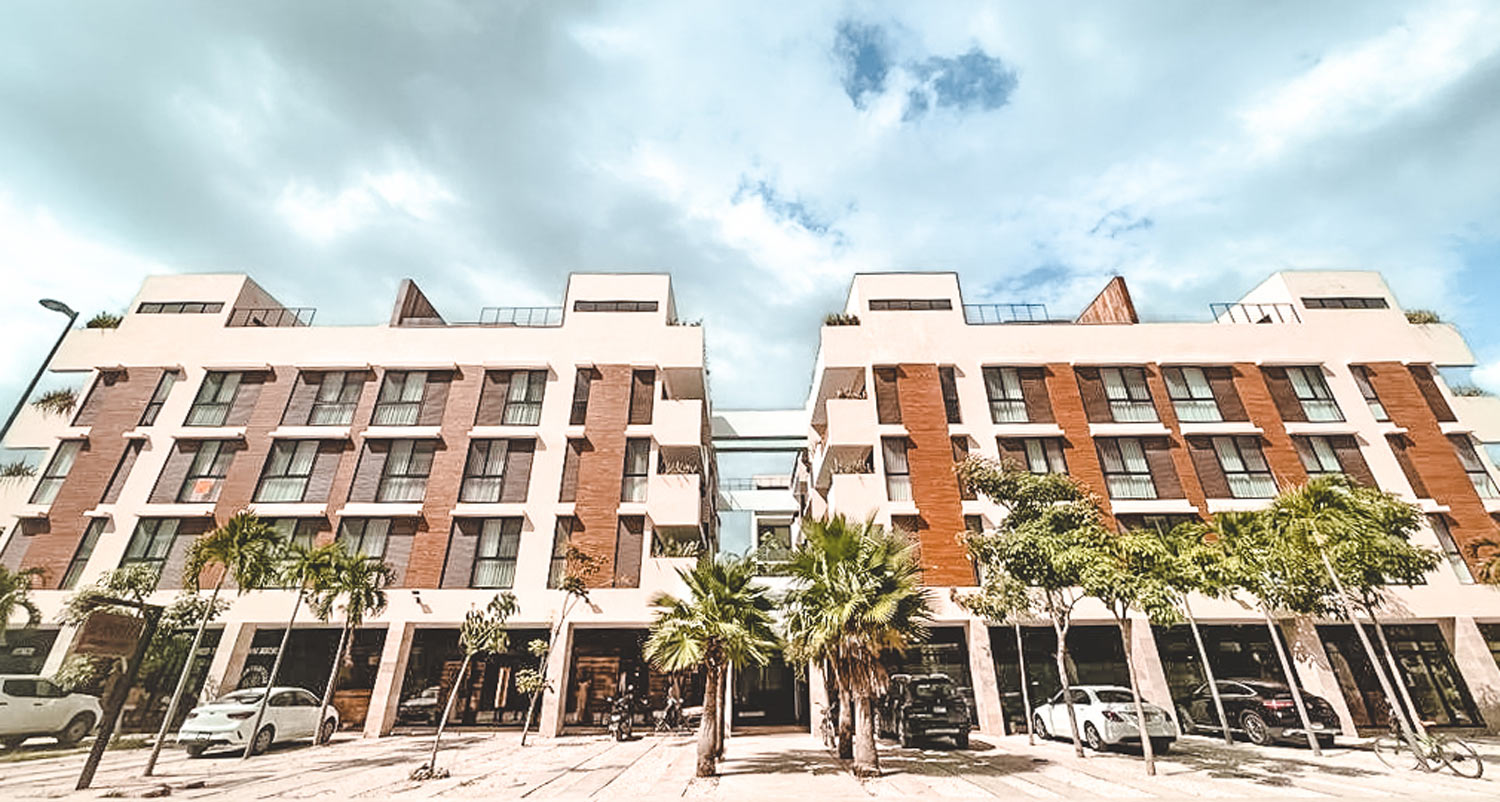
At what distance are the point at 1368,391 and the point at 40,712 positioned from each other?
49617mm

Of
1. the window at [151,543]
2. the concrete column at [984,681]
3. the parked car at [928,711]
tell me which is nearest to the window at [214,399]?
the window at [151,543]

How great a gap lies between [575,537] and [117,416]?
835 inches

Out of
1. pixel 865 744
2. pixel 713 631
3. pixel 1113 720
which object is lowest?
pixel 865 744

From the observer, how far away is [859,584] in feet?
45.3

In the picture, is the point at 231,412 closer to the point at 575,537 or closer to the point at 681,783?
the point at 575,537

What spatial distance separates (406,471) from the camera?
2722 cm

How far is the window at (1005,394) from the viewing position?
1102 inches

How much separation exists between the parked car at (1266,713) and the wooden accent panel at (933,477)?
857 cm

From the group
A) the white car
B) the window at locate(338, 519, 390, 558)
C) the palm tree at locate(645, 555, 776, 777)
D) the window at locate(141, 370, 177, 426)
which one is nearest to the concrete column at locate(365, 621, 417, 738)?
the white car

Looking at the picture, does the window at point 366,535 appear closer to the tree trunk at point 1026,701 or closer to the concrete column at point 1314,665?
the tree trunk at point 1026,701

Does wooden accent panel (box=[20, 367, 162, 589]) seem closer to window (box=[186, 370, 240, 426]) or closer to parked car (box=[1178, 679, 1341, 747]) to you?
window (box=[186, 370, 240, 426])

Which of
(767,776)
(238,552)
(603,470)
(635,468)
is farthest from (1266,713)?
(238,552)

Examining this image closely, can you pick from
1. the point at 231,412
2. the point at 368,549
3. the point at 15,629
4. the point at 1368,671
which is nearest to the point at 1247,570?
the point at 1368,671

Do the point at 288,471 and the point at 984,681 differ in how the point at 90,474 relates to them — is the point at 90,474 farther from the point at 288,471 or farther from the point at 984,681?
the point at 984,681
